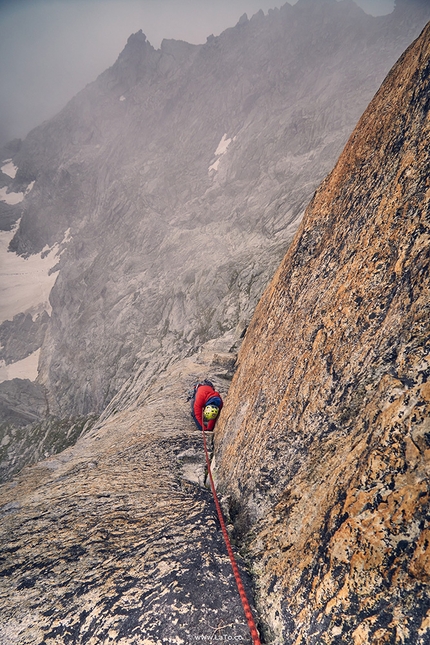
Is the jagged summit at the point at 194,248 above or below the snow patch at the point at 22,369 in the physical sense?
above

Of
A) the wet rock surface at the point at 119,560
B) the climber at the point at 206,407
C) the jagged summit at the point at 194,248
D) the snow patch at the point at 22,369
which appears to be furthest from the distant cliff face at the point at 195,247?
the wet rock surface at the point at 119,560

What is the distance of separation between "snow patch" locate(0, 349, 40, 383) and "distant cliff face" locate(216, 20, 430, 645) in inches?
7503

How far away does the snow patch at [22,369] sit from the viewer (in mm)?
171625

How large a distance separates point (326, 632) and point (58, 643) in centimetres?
472

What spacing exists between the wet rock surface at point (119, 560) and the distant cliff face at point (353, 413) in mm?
945

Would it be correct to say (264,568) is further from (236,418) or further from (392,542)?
(236,418)

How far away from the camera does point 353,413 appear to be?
572cm

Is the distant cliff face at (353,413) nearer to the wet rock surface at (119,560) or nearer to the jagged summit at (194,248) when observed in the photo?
the wet rock surface at (119,560)

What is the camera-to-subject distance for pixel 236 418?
10477 millimetres

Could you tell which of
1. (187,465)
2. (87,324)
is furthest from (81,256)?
(187,465)

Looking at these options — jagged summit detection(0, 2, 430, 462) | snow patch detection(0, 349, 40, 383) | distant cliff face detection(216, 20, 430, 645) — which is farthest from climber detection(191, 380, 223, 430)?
snow patch detection(0, 349, 40, 383)

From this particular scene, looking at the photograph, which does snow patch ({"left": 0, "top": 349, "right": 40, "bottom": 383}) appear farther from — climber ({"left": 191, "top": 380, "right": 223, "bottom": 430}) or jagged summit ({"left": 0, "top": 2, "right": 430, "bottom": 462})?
climber ({"left": 191, "top": 380, "right": 223, "bottom": 430})

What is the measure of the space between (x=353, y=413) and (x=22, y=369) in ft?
671

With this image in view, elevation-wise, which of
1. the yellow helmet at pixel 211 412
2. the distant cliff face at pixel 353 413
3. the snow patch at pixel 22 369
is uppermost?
the distant cliff face at pixel 353 413
